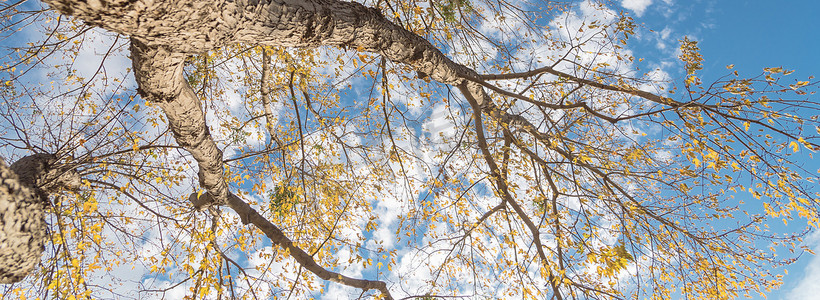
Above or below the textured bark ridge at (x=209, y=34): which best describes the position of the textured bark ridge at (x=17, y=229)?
below

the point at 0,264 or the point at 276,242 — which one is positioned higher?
the point at 276,242

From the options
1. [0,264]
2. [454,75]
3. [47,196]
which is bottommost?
[0,264]

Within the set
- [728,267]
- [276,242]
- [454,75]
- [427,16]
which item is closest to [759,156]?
[728,267]

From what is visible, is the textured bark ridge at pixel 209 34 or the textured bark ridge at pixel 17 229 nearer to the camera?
the textured bark ridge at pixel 209 34

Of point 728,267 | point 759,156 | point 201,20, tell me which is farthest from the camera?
point 728,267

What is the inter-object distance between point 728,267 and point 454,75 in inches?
132

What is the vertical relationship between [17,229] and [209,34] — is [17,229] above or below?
below

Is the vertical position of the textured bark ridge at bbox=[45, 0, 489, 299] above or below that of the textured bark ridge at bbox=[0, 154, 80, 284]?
above

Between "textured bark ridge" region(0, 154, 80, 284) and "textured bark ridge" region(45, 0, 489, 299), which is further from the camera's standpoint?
"textured bark ridge" region(0, 154, 80, 284)

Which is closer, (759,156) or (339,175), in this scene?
(759,156)

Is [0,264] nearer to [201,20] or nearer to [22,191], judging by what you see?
[22,191]

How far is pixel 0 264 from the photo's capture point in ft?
5.29

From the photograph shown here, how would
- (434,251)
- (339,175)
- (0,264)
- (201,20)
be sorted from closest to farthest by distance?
(201,20), (0,264), (434,251), (339,175)

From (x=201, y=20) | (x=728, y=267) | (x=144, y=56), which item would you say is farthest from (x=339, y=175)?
(x=728, y=267)
